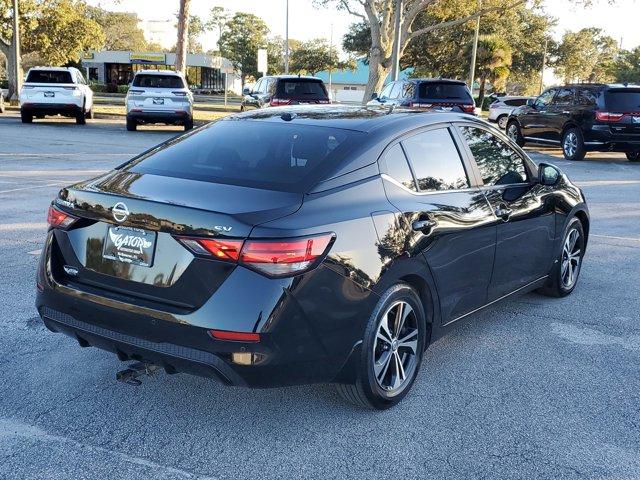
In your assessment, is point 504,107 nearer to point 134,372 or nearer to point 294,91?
point 294,91

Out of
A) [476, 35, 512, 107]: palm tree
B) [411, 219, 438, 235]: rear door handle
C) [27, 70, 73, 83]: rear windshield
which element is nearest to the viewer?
[411, 219, 438, 235]: rear door handle

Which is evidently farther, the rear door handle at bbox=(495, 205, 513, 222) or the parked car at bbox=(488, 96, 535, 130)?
the parked car at bbox=(488, 96, 535, 130)

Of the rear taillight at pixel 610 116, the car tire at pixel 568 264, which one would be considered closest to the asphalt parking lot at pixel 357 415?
the car tire at pixel 568 264

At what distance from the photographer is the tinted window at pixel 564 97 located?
60.4 ft

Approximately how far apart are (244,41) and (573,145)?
74.3m

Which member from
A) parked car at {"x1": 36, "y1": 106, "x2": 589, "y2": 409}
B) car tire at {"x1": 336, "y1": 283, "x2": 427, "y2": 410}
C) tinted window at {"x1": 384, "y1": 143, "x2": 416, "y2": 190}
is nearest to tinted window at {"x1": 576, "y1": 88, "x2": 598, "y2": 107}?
parked car at {"x1": 36, "y1": 106, "x2": 589, "y2": 409}

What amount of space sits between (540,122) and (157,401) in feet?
57.9

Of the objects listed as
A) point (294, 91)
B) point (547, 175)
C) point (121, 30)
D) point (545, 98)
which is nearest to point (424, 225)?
point (547, 175)

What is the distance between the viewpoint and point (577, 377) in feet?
14.8

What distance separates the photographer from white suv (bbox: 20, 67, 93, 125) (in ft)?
71.6

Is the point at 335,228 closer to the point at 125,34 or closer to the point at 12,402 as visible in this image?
the point at 12,402

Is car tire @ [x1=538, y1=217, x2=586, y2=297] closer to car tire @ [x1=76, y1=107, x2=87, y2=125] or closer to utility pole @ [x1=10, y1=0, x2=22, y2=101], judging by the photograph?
car tire @ [x1=76, y1=107, x2=87, y2=125]

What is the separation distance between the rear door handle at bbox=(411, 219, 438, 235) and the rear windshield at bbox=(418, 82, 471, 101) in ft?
49.6

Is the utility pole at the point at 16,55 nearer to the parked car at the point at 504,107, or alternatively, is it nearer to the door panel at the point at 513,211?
the parked car at the point at 504,107
